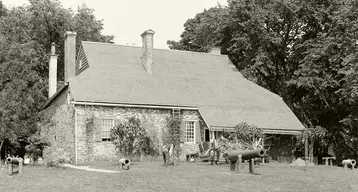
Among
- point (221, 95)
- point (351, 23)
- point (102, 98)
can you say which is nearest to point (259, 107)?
point (221, 95)

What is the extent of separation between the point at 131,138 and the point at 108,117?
77.7 inches

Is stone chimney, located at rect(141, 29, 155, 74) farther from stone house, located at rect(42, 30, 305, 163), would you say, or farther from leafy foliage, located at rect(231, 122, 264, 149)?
leafy foliage, located at rect(231, 122, 264, 149)

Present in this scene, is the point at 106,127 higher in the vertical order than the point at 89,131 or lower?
higher

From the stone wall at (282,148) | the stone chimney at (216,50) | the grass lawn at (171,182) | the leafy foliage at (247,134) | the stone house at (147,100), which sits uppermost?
the stone chimney at (216,50)

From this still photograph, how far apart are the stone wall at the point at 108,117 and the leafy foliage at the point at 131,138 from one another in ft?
2.29

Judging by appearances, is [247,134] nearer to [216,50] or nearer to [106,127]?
[106,127]

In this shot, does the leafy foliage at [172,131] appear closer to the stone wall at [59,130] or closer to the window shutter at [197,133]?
the window shutter at [197,133]

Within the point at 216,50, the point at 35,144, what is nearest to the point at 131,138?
the point at 35,144

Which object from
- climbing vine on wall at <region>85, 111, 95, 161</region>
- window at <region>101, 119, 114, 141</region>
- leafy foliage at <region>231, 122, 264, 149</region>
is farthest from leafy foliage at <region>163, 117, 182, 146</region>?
climbing vine on wall at <region>85, 111, 95, 161</region>

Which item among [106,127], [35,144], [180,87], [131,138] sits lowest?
[35,144]

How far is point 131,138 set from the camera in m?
30.3

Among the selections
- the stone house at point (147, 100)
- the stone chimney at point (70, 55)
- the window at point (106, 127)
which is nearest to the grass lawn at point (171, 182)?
the stone house at point (147, 100)

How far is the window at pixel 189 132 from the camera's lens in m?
33.5

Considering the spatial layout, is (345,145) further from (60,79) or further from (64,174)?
(64,174)
